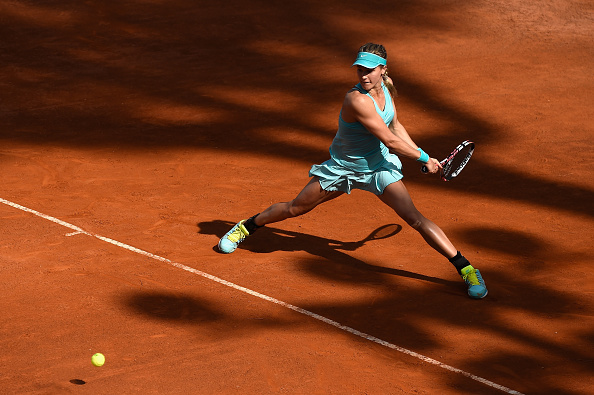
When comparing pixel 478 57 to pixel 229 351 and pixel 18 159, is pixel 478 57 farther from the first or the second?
pixel 229 351

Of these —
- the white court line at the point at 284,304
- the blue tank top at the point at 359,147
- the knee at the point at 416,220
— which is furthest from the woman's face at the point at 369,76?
the white court line at the point at 284,304

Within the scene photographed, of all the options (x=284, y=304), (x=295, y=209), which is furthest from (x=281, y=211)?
(x=284, y=304)

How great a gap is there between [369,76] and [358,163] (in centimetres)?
83

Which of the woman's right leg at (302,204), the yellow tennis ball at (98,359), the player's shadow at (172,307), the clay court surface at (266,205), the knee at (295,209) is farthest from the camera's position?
the knee at (295,209)

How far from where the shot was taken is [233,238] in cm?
780

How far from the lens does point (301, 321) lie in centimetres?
659

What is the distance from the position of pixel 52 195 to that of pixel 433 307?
183 inches

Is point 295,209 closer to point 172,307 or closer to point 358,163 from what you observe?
point 358,163

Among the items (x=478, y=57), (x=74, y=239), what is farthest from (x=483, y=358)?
(x=478, y=57)

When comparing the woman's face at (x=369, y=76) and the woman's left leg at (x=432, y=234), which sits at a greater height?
the woman's face at (x=369, y=76)

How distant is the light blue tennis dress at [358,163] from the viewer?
696cm

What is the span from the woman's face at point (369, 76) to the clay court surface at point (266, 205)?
1.79 m

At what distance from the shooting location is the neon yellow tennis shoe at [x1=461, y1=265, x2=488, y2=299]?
693 centimetres

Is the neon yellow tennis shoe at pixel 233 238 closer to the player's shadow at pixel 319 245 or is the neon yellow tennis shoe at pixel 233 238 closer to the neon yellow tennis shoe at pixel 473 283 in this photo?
the player's shadow at pixel 319 245
